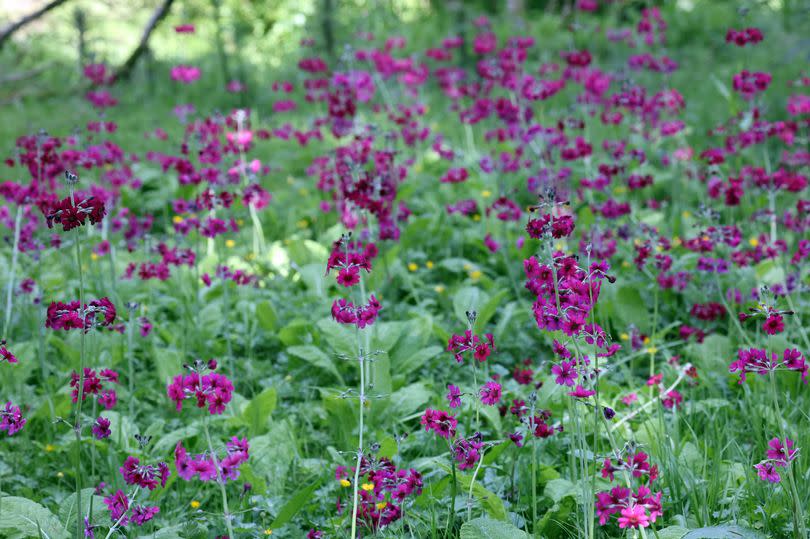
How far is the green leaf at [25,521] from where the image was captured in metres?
2.21

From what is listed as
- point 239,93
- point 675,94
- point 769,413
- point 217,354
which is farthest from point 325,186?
point 239,93

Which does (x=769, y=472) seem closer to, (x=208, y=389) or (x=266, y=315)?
(x=208, y=389)

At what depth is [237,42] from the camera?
9523 millimetres

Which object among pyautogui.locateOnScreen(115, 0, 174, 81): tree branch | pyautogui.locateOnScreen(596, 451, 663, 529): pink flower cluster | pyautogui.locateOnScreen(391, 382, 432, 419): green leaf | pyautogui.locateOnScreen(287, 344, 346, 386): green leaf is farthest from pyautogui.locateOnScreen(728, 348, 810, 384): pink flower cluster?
pyautogui.locateOnScreen(115, 0, 174, 81): tree branch

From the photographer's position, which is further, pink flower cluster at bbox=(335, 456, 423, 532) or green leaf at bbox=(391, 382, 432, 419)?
green leaf at bbox=(391, 382, 432, 419)

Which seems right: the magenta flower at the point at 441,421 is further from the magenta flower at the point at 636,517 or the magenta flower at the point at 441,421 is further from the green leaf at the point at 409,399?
the green leaf at the point at 409,399

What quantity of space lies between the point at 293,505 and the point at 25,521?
0.72 metres

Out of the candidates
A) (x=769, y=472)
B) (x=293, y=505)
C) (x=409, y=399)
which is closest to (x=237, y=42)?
(x=409, y=399)

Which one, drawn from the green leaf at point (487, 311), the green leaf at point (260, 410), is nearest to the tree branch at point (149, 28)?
the green leaf at point (487, 311)

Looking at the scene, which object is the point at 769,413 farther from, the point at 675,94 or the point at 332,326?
the point at 675,94

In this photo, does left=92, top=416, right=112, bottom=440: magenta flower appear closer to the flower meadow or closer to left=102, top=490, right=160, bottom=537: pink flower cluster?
the flower meadow

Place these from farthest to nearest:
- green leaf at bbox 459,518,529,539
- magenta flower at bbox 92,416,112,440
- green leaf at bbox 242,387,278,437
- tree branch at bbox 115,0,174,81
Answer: tree branch at bbox 115,0,174,81, green leaf at bbox 242,387,278,437, magenta flower at bbox 92,416,112,440, green leaf at bbox 459,518,529,539

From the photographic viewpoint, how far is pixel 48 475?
108 inches

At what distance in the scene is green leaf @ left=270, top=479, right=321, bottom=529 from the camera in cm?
229
